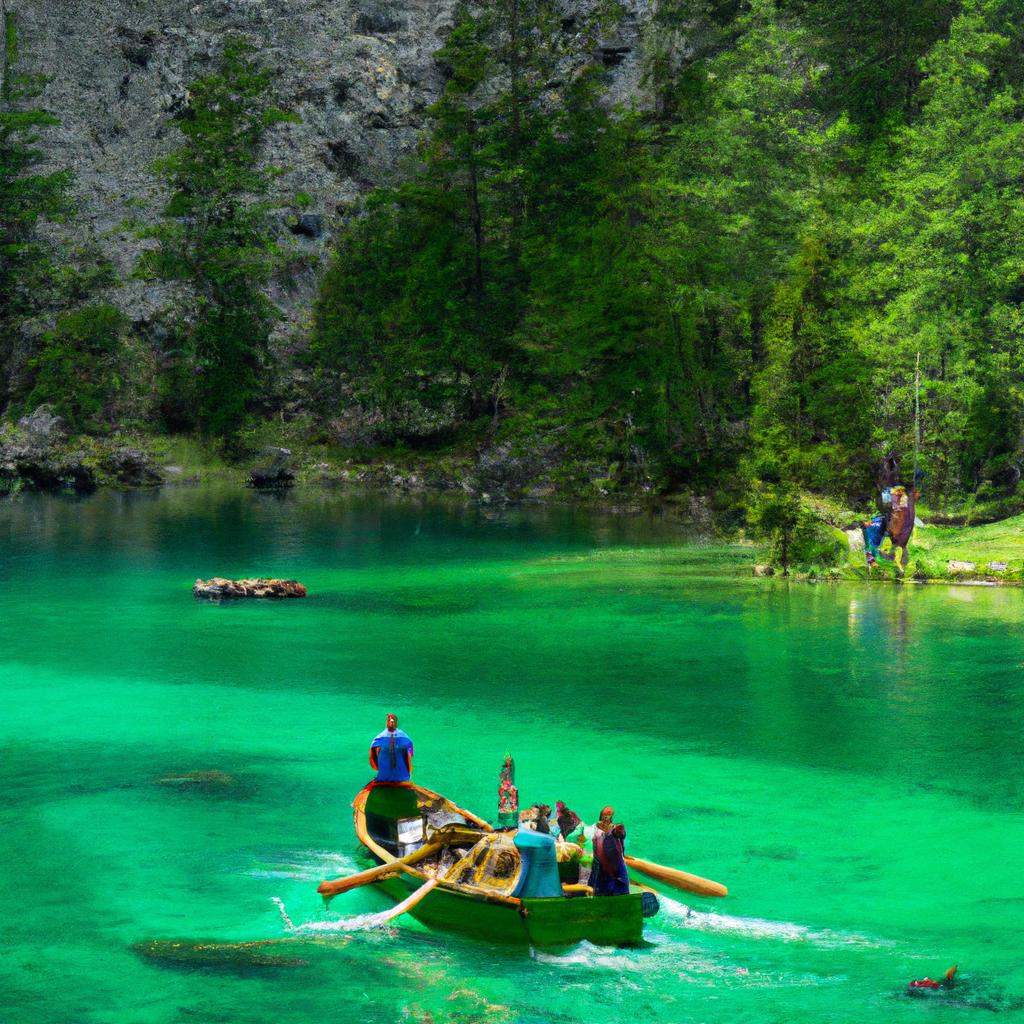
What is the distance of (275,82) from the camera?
130 m

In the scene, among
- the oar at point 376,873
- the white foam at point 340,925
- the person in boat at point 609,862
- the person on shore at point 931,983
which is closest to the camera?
the person on shore at point 931,983

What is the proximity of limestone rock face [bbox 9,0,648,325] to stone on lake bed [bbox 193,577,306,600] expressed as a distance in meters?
72.6

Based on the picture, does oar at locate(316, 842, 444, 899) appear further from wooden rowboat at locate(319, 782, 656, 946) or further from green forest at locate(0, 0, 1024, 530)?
green forest at locate(0, 0, 1024, 530)

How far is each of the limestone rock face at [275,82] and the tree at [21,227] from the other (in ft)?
12.2

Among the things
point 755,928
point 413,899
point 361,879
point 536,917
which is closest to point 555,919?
point 536,917

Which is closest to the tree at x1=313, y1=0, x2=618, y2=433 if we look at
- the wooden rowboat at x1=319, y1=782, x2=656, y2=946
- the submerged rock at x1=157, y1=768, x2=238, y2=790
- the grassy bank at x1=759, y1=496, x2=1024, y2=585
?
the grassy bank at x1=759, y1=496, x2=1024, y2=585

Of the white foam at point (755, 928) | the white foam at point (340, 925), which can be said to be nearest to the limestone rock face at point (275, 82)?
the white foam at point (340, 925)

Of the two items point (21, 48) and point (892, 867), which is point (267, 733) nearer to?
point (892, 867)

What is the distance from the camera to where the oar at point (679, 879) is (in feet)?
71.5

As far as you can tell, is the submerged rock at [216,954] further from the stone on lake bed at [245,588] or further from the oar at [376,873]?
the stone on lake bed at [245,588]

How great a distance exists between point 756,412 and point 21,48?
89763 millimetres

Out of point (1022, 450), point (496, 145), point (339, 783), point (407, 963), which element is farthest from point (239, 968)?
point (496, 145)

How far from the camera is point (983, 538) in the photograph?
211ft

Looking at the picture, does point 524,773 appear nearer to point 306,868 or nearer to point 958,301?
point 306,868
